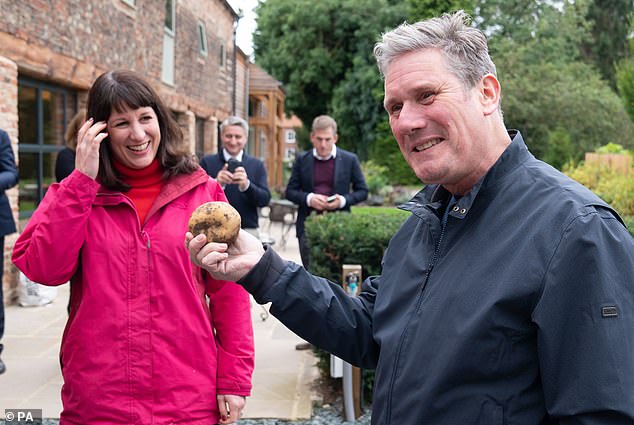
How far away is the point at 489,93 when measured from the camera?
1.72m

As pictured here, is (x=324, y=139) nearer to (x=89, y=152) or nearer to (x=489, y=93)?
(x=89, y=152)

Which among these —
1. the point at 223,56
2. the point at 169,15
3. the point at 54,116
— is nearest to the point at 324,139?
the point at 54,116

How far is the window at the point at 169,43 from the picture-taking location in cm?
1402

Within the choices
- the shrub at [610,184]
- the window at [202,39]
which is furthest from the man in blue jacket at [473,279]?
the window at [202,39]

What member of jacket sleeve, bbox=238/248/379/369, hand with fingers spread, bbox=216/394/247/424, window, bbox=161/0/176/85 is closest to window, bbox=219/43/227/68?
window, bbox=161/0/176/85

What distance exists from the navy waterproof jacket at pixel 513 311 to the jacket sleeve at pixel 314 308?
0.51 ft

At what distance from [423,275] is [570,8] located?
122ft

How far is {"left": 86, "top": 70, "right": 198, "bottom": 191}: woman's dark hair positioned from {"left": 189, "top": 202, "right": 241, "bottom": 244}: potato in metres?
0.56

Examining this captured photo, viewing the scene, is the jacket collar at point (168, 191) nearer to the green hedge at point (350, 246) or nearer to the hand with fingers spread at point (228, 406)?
the hand with fingers spread at point (228, 406)

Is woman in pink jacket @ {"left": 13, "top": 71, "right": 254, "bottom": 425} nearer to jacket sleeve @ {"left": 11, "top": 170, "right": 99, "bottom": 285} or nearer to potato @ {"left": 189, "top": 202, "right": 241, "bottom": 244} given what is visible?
jacket sleeve @ {"left": 11, "top": 170, "right": 99, "bottom": 285}

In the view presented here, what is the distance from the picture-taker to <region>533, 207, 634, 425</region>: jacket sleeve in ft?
4.36

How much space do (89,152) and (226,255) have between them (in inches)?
34.7

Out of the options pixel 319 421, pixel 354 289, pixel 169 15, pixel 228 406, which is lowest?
pixel 319 421

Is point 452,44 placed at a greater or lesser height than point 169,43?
lesser
